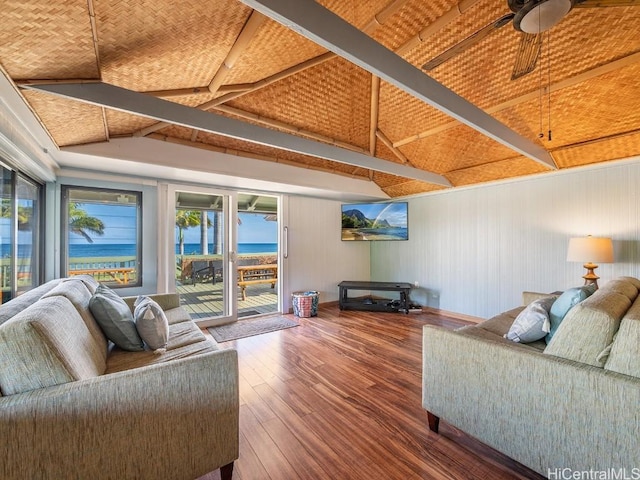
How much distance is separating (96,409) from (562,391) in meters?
2.01

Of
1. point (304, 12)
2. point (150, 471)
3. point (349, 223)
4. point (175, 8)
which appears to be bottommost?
point (150, 471)

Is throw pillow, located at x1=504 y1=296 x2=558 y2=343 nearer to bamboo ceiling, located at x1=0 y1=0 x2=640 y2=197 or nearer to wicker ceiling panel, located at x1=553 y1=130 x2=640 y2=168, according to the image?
bamboo ceiling, located at x1=0 y1=0 x2=640 y2=197

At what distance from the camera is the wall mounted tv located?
515 centimetres

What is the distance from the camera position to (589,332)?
1.26 metres

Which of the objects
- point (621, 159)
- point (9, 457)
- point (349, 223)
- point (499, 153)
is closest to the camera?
point (9, 457)

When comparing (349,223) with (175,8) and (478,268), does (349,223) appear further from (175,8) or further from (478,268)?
(175,8)

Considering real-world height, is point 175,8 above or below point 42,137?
above

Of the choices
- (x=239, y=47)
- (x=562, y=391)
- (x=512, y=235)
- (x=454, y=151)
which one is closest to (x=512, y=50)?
(x=454, y=151)

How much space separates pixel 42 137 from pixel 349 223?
14.2 feet

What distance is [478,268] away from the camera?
13.8 ft

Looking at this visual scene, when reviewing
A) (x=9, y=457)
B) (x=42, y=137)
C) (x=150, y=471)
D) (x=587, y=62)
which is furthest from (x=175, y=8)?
(x=587, y=62)

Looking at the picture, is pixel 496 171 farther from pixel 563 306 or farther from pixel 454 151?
pixel 563 306

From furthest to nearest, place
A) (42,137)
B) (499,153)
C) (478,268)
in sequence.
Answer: (478,268) → (499,153) → (42,137)

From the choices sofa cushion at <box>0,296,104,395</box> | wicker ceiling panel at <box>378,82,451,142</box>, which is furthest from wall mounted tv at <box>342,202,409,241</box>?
sofa cushion at <box>0,296,104,395</box>
